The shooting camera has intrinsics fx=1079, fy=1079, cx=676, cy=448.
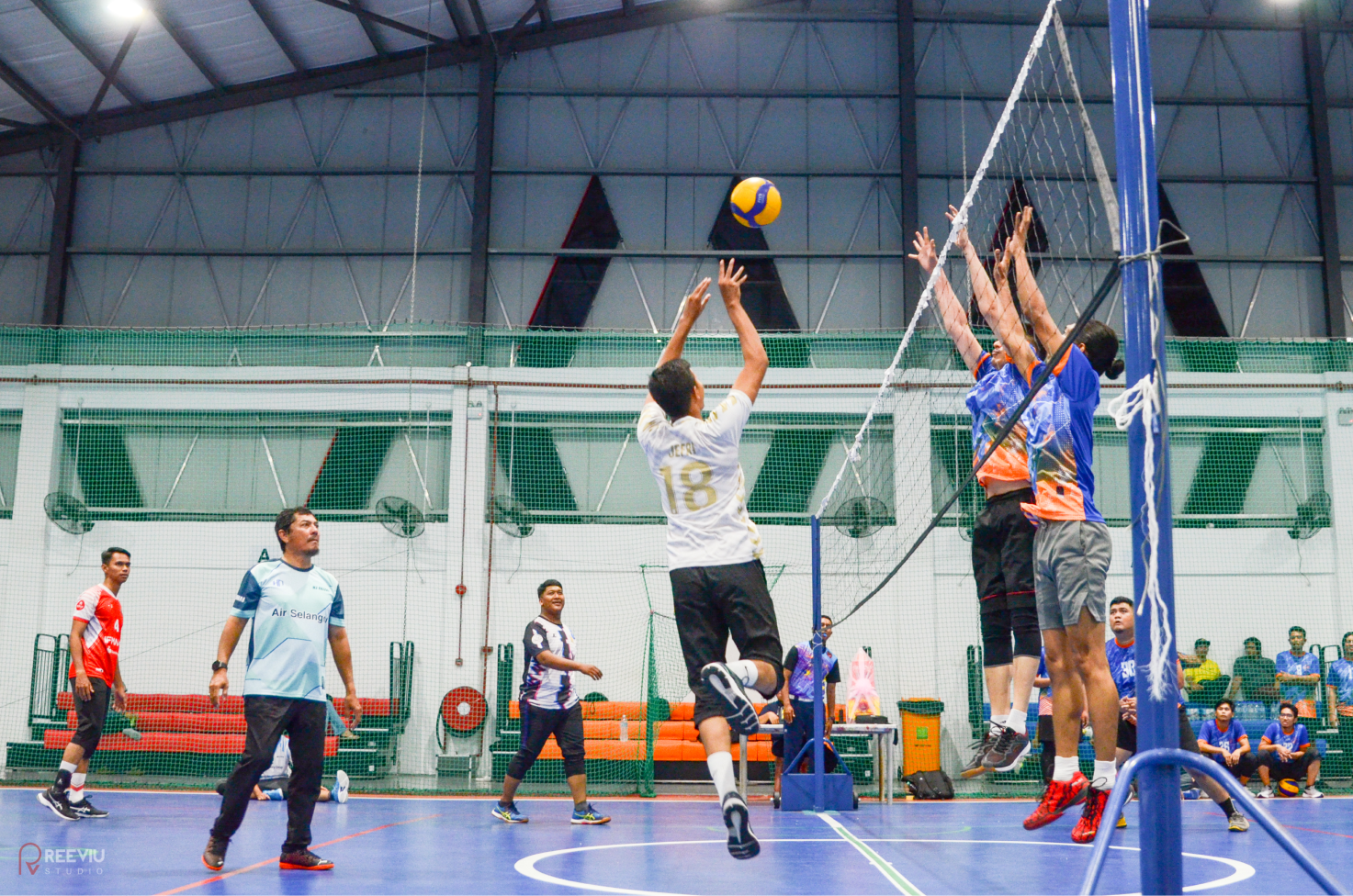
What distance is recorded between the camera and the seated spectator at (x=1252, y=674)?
15625 mm

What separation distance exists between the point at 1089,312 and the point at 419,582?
1459 centimetres

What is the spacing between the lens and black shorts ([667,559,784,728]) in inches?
181

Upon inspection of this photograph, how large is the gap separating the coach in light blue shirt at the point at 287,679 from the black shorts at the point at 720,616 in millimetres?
2579

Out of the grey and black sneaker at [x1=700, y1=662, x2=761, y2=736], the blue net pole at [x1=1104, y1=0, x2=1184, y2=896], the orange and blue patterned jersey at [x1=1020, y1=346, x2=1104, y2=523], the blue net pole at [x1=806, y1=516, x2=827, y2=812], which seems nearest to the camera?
the blue net pole at [x1=1104, y1=0, x2=1184, y2=896]

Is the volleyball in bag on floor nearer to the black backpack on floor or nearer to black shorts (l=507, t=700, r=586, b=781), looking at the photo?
the black backpack on floor

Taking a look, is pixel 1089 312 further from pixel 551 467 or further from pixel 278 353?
pixel 278 353

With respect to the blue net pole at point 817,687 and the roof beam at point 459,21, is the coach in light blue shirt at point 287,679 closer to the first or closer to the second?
the blue net pole at point 817,687

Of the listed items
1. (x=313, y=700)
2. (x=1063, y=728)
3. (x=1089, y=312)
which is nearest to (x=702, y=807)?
(x=313, y=700)

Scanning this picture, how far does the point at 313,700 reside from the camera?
626 cm

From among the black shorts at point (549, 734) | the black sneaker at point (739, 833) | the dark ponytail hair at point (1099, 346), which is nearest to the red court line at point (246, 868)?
the black shorts at point (549, 734)

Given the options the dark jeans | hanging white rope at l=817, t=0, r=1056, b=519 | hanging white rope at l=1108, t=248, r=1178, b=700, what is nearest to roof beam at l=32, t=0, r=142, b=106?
the dark jeans

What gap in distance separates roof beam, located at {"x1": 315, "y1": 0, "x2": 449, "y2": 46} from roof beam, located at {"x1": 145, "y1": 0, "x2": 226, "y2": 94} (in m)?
2.39

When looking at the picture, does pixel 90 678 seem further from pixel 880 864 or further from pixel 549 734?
pixel 880 864

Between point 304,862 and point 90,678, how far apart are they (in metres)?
3.86
